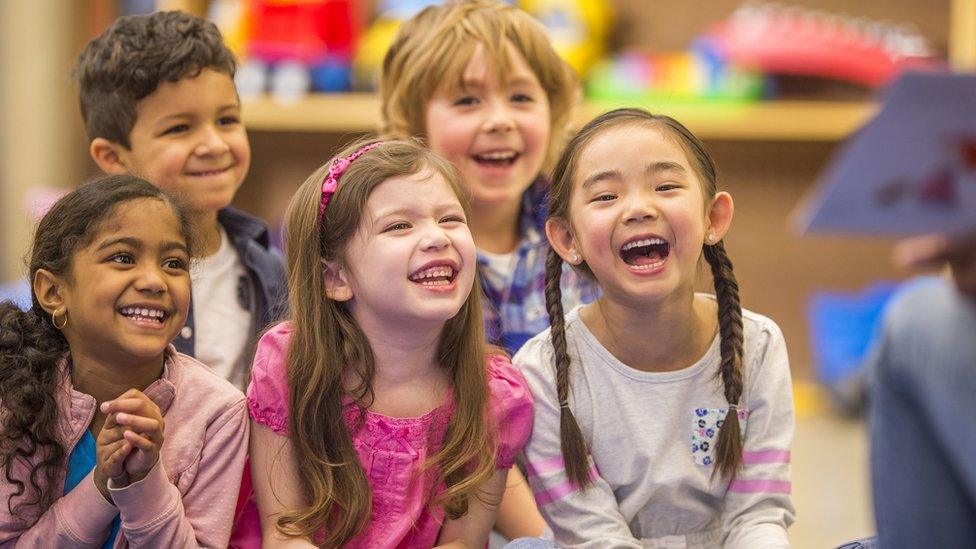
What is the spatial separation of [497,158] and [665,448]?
1.93 feet

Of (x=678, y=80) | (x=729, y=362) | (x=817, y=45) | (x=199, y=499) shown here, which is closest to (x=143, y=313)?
(x=199, y=499)

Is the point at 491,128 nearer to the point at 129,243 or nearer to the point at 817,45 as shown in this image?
the point at 129,243

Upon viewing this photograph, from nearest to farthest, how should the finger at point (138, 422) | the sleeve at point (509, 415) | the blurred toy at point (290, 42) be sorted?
the finger at point (138, 422) < the sleeve at point (509, 415) < the blurred toy at point (290, 42)

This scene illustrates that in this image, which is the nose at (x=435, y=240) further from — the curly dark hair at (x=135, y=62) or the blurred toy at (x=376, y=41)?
the blurred toy at (x=376, y=41)

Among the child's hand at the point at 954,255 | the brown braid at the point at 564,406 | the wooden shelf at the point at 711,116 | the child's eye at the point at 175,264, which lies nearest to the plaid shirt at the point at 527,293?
the brown braid at the point at 564,406

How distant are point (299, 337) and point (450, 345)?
0.18 metres

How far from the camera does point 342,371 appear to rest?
1383mm

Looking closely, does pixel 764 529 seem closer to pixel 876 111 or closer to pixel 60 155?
pixel 876 111

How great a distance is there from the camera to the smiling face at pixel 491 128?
5.83 ft

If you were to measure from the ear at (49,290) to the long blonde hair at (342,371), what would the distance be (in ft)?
0.83

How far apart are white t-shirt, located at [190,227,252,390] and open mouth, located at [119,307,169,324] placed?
303 millimetres

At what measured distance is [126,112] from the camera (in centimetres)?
163

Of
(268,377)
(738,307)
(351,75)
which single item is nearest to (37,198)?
(268,377)

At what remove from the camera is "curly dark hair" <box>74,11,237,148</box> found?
5.27ft
